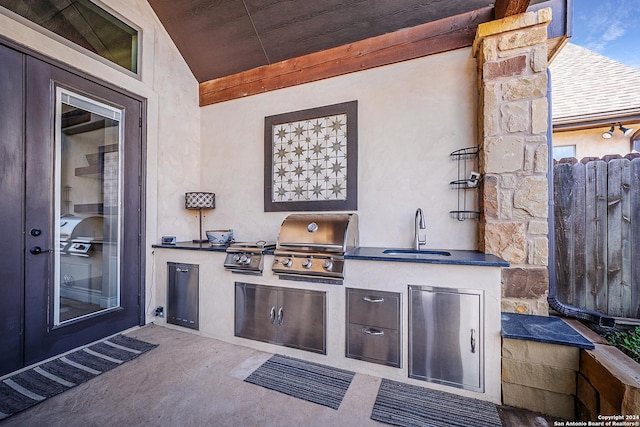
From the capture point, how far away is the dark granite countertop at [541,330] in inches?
67.1

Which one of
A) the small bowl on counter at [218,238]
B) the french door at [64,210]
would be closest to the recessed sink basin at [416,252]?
the small bowl on counter at [218,238]

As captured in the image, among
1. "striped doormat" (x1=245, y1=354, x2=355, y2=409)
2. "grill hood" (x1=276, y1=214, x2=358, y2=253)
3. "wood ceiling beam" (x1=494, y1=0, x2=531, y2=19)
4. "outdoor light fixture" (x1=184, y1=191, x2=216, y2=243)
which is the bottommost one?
"striped doormat" (x1=245, y1=354, x2=355, y2=409)

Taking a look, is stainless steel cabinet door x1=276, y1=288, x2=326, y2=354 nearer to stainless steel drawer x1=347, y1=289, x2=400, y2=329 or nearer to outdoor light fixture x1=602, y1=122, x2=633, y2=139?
stainless steel drawer x1=347, y1=289, x2=400, y2=329

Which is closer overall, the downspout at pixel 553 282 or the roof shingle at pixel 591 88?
the downspout at pixel 553 282

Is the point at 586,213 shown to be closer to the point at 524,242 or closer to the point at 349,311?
the point at 524,242

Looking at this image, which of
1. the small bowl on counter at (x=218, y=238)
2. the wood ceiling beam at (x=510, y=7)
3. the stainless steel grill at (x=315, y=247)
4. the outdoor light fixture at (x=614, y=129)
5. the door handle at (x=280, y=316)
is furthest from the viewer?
the outdoor light fixture at (x=614, y=129)

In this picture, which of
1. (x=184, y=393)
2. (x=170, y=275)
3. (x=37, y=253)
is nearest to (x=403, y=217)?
(x=184, y=393)

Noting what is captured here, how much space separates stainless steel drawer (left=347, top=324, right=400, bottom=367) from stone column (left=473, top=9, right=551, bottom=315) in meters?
0.97

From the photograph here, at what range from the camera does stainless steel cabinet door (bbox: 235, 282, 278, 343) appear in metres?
2.49

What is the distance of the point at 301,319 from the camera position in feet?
7.78

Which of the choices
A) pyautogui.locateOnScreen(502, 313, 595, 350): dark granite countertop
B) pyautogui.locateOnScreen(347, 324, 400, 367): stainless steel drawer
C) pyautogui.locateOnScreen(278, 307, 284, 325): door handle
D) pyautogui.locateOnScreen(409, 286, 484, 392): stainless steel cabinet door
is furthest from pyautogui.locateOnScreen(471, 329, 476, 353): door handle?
pyautogui.locateOnScreen(278, 307, 284, 325): door handle

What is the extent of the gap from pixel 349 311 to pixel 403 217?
1.07 m

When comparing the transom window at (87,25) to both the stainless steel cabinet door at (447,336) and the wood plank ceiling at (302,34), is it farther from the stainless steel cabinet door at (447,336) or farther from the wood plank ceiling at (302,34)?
the stainless steel cabinet door at (447,336)

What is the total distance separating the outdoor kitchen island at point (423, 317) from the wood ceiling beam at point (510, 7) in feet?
6.24
